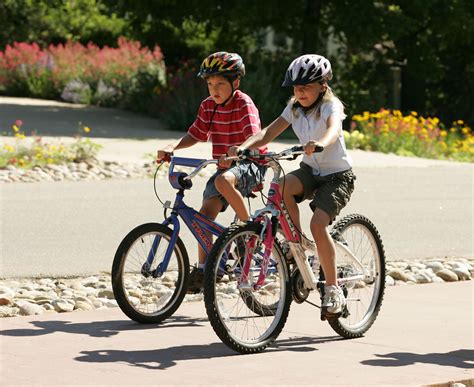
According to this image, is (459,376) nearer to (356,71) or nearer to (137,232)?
(137,232)

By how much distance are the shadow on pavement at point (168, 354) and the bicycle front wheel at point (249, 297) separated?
101mm

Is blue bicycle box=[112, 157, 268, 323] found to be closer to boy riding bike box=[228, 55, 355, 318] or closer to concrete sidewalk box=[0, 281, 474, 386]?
concrete sidewalk box=[0, 281, 474, 386]

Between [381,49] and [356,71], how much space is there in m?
1.17

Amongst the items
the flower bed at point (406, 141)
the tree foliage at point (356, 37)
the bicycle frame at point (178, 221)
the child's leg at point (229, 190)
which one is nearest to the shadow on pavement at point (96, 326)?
the bicycle frame at point (178, 221)

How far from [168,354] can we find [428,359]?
4.40ft

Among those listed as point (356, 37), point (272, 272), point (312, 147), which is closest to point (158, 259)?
point (272, 272)

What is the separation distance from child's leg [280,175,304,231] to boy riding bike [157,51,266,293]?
1.58 ft

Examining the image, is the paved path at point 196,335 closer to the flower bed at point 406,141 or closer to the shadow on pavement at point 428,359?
the shadow on pavement at point 428,359

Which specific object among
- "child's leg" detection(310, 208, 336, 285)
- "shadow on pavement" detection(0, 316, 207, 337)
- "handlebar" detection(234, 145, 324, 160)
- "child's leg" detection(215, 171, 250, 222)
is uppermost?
"handlebar" detection(234, 145, 324, 160)

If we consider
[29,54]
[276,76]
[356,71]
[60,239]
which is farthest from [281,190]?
[29,54]

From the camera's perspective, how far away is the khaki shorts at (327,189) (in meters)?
6.49

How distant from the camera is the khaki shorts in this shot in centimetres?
649

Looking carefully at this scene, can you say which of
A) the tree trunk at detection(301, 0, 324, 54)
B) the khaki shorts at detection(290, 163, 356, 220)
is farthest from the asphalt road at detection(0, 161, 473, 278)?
the tree trunk at detection(301, 0, 324, 54)

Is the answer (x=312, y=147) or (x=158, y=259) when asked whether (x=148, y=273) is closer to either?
(x=158, y=259)
